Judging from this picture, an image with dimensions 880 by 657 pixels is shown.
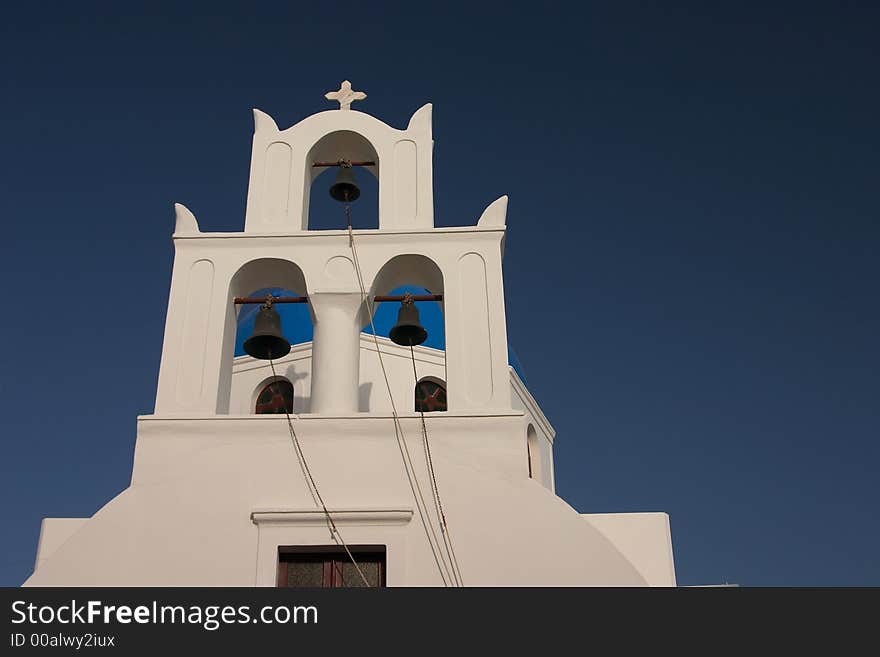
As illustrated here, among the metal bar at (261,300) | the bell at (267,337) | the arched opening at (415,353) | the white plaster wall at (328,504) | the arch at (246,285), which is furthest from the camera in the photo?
the arched opening at (415,353)

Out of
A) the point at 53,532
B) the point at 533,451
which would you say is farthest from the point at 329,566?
the point at 533,451

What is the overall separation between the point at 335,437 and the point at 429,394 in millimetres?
9032

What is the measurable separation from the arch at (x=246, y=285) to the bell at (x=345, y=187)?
4.29ft

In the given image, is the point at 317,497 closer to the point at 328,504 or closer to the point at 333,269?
the point at 328,504

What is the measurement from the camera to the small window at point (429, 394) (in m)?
16.5

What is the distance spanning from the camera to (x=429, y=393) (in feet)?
54.4

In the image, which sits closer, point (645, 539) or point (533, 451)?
point (645, 539)

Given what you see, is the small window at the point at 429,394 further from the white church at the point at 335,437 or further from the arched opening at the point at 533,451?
the white church at the point at 335,437

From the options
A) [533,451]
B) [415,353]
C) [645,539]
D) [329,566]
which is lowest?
[329,566]

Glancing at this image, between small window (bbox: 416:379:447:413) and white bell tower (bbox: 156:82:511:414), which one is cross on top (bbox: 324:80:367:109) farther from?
small window (bbox: 416:379:447:413)

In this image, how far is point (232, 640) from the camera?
5516 millimetres

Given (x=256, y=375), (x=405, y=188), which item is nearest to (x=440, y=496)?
(x=405, y=188)

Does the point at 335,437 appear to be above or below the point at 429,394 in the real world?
below

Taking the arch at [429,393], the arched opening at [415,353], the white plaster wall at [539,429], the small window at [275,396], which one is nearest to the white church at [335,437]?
the arched opening at [415,353]
